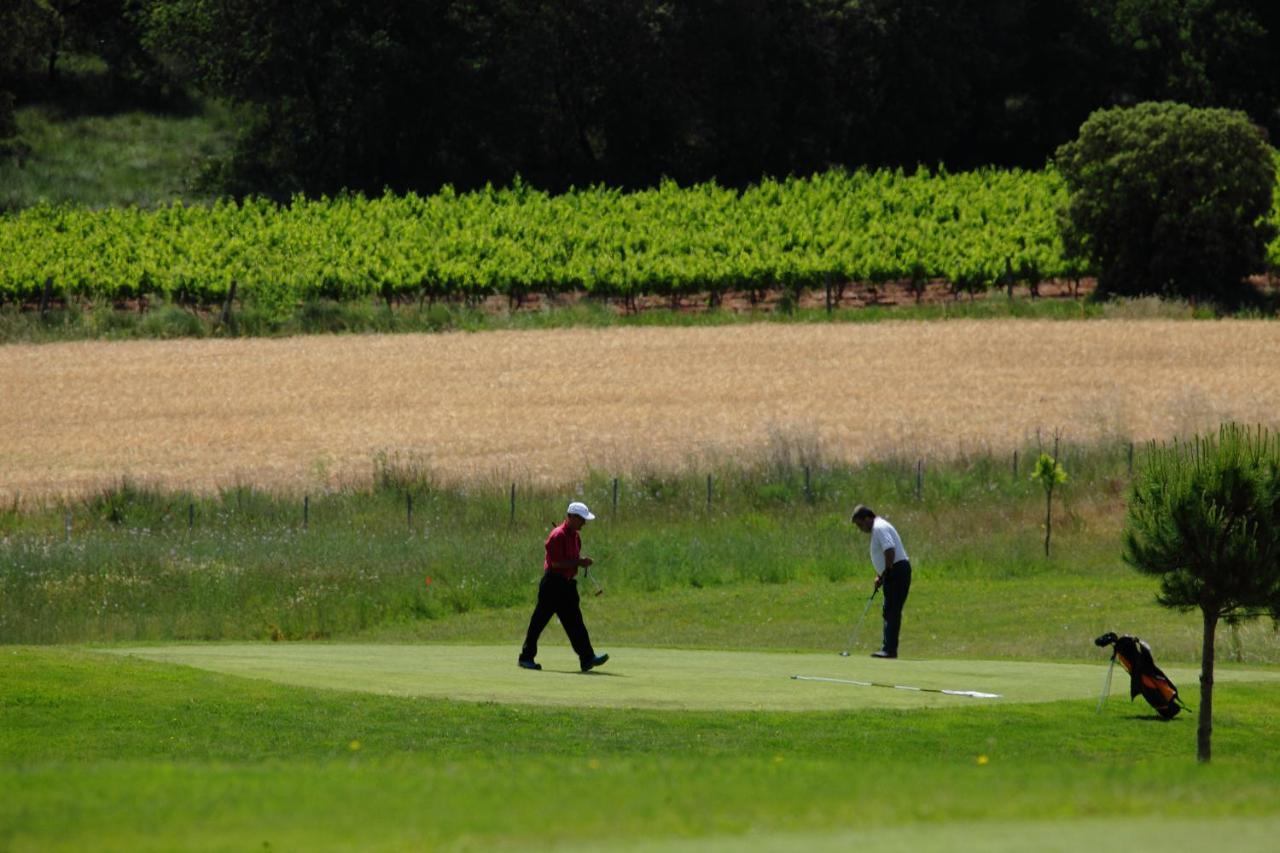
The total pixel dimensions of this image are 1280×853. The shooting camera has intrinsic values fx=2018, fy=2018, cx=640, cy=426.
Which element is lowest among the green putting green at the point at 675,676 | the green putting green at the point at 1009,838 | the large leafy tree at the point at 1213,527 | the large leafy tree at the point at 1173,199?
the green putting green at the point at 675,676

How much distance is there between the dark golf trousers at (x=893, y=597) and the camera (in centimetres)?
2419

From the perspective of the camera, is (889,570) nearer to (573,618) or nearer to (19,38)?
(573,618)

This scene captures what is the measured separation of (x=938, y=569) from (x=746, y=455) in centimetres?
1178

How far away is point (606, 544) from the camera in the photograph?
3788 centimetres

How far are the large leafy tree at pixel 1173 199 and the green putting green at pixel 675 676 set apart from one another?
157 ft

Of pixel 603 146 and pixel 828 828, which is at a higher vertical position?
pixel 603 146

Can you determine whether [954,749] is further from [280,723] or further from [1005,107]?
[1005,107]

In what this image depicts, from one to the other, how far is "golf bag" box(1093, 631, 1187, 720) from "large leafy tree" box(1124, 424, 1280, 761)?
0.63 m

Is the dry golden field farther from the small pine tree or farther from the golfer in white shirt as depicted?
the golfer in white shirt

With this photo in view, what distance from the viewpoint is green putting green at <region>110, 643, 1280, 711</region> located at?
64.8ft

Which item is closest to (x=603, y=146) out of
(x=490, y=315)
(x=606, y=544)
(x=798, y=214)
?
(x=798, y=214)

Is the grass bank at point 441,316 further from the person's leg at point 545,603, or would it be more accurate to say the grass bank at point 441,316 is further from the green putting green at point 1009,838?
the green putting green at point 1009,838

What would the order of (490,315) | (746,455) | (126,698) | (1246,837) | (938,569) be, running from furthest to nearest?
(490,315) → (746,455) → (938,569) → (126,698) → (1246,837)

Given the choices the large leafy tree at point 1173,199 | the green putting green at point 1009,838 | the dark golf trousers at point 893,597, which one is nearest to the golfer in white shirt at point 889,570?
the dark golf trousers at point 893,597
